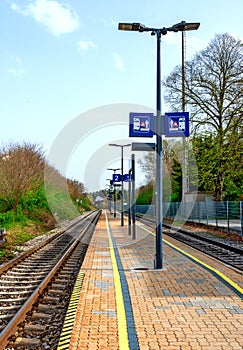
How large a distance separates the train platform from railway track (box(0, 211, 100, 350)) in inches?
10.5

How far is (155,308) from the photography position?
7379mm

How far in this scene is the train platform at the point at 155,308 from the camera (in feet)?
18.6

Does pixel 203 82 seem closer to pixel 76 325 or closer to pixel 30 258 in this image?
pixel 30 258

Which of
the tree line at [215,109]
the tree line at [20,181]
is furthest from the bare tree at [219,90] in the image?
the tree line at [20,181]

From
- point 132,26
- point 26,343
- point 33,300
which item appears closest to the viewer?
point 26,343

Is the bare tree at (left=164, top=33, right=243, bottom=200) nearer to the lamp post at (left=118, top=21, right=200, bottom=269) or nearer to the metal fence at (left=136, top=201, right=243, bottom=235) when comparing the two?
the metal fence at (left=136, top=201, right=243, bottom=235)

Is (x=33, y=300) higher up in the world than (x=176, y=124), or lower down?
lower down

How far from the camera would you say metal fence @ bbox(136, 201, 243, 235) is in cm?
2355

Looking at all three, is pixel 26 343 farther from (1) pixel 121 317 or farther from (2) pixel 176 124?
(2) pixel 176 124

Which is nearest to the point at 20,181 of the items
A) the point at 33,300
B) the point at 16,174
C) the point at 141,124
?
the point at 16,174

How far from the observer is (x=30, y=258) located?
587 inches

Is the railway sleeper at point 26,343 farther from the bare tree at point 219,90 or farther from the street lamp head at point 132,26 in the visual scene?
the bare tree at point 219,90

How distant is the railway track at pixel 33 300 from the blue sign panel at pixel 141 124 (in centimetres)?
399

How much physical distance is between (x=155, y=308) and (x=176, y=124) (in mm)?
5544
